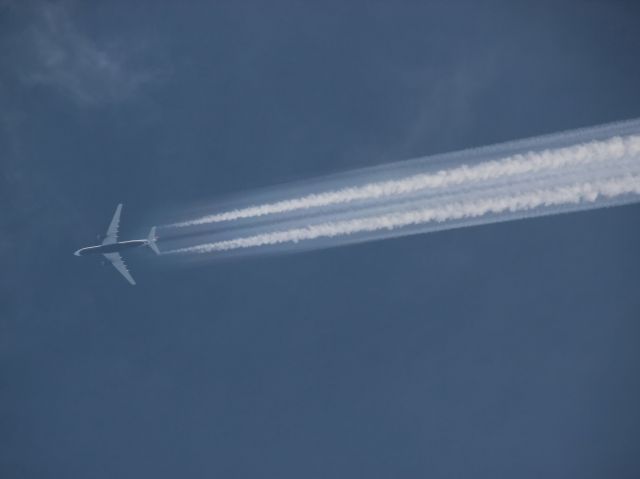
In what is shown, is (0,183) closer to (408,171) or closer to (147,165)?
(147,165)

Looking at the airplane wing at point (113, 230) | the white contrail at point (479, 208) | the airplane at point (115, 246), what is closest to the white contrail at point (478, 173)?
the white contrail at point (479, 208)

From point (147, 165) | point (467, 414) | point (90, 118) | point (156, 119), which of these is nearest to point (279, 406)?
point (467, 414)

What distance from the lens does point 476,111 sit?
65.4 metres

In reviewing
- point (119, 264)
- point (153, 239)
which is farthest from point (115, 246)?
point (153, 239)

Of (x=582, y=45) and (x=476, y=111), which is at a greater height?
(x=582, y=45)

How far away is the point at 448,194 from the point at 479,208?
3285 millimetres

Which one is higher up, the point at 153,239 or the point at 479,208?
the point at 153,239

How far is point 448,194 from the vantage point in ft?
174

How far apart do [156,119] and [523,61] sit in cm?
4665

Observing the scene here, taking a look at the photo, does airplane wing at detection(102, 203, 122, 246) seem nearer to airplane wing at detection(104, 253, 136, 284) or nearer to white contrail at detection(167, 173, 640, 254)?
airplane wing at detection(104, 253, 136, 284)

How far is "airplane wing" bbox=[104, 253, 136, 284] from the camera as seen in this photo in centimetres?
7119

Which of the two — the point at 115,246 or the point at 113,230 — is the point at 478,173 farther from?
the point at 113,230

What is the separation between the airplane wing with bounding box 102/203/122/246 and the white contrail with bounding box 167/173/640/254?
67.0ft

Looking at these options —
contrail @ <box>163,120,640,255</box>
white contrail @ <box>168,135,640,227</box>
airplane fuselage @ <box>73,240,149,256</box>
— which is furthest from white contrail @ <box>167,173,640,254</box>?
airplane fuselage @ <box>73,240,149,256</box>
